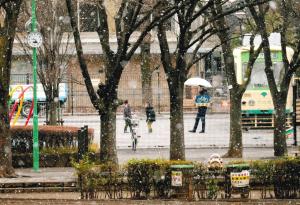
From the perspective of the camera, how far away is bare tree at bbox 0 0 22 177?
58.6ft

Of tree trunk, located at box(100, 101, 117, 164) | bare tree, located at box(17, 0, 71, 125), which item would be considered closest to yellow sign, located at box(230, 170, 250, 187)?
tree trunk, located at box(100, 101, 117, 164)

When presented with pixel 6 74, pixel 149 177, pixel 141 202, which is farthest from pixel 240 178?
pixel 6 74

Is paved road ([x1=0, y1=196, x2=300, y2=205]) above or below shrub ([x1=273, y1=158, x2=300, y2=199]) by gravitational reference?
below

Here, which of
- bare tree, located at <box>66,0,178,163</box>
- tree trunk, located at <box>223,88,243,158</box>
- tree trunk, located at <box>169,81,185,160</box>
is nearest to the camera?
bare tree, located at <box>66,0,178,163</box>

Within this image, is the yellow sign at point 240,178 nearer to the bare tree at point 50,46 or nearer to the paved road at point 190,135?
the paved road at point 190,135

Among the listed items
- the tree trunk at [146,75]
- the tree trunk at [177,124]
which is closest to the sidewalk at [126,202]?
the tree trunk at [177,124]

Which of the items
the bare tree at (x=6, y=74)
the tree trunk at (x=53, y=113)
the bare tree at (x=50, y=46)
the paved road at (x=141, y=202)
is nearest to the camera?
the paved road at (x=141, y=202)

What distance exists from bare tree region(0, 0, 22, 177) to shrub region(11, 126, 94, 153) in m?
3.29

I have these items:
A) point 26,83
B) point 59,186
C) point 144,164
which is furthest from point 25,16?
point 144,164

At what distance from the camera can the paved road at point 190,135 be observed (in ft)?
91.0

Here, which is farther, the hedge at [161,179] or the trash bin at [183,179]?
the hedge at [161,179]

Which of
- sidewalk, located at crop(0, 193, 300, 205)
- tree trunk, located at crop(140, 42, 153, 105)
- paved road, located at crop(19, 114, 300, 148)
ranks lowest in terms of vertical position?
sidewalk, located at crop(0, 193, 300, 205)

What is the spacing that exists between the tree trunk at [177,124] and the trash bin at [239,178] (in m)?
4.45

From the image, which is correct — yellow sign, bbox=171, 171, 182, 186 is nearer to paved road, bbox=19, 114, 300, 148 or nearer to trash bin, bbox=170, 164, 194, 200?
trash bin, bbox=170, 164, 194, 200
